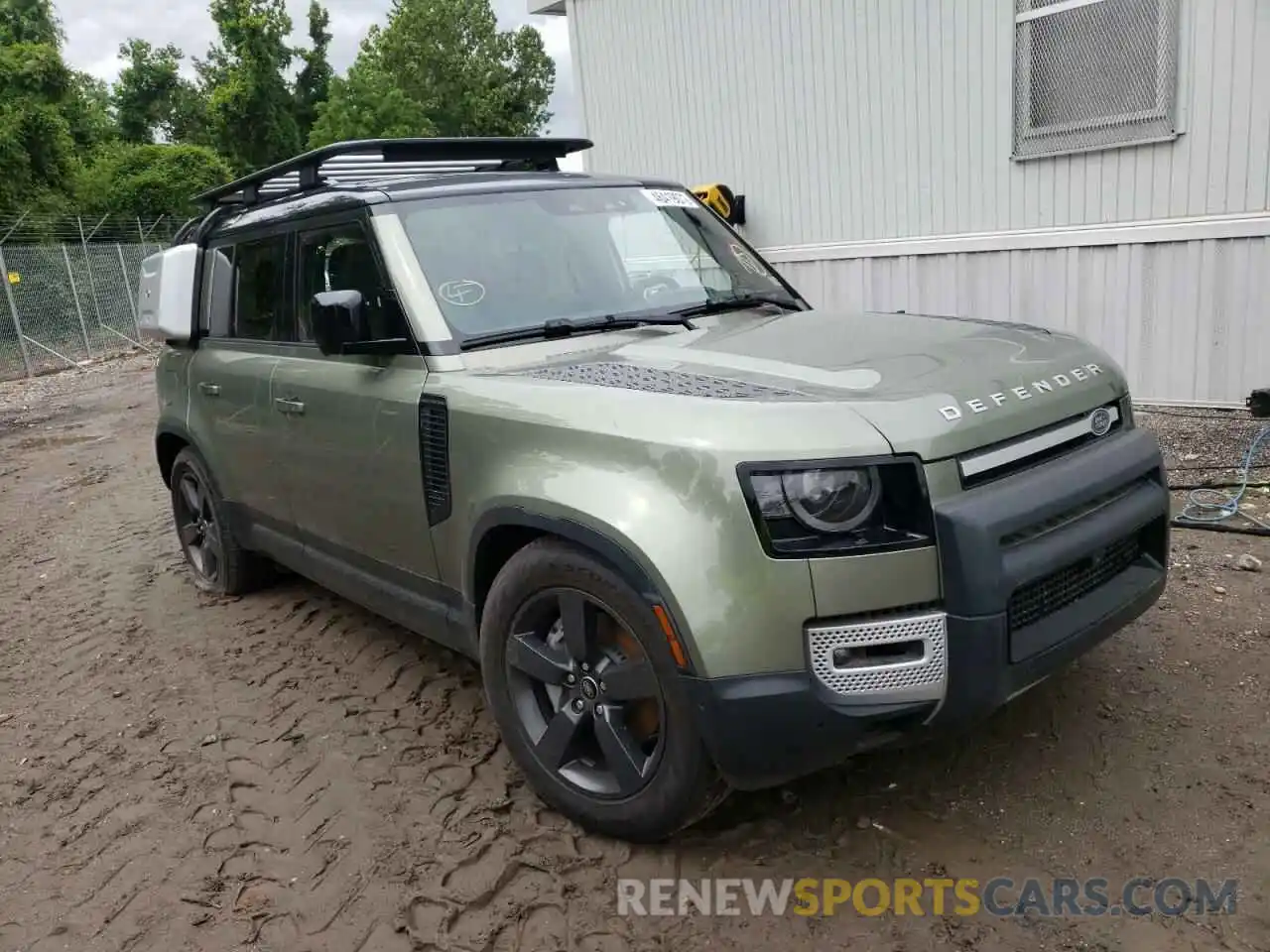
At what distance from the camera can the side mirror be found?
3324 millimetres

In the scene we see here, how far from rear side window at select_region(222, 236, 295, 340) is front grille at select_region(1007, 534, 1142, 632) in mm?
3014

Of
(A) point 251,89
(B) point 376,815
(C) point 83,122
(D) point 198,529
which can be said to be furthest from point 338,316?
(A) point 251,89

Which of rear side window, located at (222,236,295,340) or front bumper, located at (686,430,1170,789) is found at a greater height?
rear side window, located at (222,236,295,340)

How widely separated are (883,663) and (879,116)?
23.4ft

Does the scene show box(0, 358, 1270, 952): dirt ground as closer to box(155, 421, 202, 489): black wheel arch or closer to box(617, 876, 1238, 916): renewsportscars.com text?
box(617, 876, 1238, 916): renewsportscars.com text

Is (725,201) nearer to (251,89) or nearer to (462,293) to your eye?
(462,293)

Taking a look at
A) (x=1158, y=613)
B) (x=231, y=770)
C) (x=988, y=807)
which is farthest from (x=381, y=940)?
(x=1158, y=613)

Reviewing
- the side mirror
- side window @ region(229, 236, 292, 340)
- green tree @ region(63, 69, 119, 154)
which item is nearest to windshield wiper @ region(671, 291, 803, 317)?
the side mirror

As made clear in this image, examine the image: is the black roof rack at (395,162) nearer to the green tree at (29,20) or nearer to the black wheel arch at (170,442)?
the black wheel arch at (170,442)

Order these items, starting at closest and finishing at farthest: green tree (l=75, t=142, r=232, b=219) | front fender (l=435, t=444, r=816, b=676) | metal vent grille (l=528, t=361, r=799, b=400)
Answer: front fender (l=435, t=444, r=816, b=676), metal vent grille (l=528, t=361, r=799, b=400), green tree (l=75, t=142, r=232, b=219)

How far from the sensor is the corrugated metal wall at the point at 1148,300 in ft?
22.9

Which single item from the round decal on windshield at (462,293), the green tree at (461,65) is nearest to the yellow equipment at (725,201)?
the round decal on windshield at (462,293)

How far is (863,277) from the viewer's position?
29.4ft

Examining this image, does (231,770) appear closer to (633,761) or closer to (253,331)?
(633,761)
